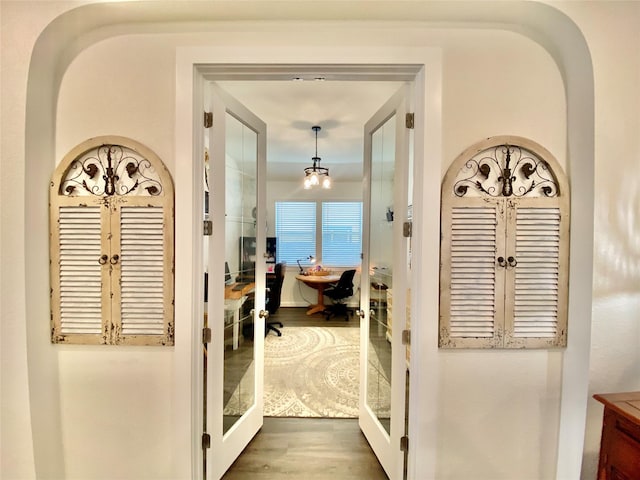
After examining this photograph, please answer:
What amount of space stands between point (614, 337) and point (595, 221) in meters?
0.52

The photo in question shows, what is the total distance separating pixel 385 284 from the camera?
1.68 metres

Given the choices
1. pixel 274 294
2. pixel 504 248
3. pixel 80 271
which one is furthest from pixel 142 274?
pixel 274 294

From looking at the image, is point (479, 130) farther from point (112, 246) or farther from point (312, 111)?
point (112, 246)

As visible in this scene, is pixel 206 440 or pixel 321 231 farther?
pixel 321 231

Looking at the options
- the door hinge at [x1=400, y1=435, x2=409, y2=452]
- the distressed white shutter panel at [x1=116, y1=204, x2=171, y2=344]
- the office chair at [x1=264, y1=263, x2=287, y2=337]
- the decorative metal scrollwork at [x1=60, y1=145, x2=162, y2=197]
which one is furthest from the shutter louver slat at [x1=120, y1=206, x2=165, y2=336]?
the office chair at [x1=264, y1=263, x2=287, y2=337]

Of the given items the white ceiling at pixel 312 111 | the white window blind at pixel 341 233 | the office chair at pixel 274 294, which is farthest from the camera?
the white window blind at pixel 341 233

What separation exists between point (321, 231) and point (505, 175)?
14.2 feet

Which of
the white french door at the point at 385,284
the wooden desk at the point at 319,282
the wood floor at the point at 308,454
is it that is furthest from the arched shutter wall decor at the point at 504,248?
the wooden desk at the point at 319,282

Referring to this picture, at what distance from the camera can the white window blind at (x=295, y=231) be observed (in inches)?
216

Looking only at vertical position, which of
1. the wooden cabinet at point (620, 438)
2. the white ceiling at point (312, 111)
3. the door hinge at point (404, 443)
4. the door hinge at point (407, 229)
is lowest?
the door hinge at point (404, 443)

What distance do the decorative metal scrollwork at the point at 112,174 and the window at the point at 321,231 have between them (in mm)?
4171

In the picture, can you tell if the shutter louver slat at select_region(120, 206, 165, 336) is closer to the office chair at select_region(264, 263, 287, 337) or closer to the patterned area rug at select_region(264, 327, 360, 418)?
the patterned area rug at select_region(264, 327, 360, 418)

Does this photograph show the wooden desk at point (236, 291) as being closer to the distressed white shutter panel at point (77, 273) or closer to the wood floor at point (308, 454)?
the distressed white shutter panel at point (77, 273)

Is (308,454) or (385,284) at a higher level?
(385,284)
